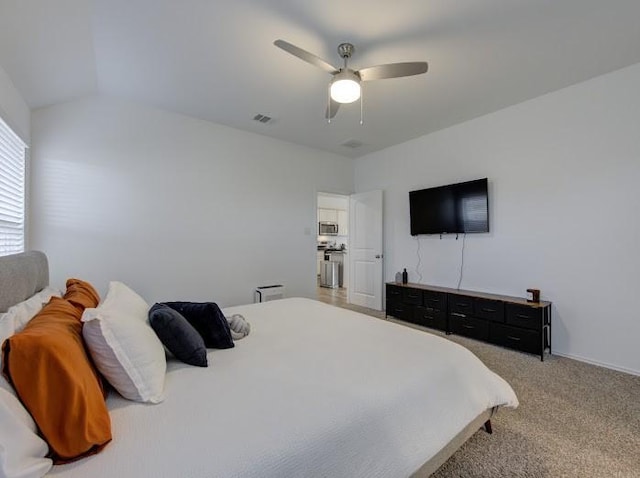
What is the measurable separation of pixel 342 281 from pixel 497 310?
4.45 metres

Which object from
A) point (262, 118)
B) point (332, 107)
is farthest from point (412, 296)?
point (262, 118)

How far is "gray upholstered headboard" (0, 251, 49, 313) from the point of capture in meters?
1.26

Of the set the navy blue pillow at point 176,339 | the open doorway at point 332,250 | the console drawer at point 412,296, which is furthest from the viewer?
the open doorway at point 332,250

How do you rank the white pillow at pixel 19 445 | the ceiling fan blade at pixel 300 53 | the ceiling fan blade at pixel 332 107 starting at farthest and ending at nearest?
the ceiling fan blade at pixel 332 107 < the ceiling fan blade at pixel 300 53 < the white pillow at pixel 19 445

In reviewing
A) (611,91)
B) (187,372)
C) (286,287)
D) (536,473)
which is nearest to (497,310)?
(536,473)

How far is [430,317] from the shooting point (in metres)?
3.89

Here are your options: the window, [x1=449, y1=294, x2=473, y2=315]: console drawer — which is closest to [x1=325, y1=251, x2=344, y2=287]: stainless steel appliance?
[x1=449, y1=294, x2=473, y2=315]: console drawer

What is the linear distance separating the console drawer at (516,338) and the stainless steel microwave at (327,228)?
5.67 meters

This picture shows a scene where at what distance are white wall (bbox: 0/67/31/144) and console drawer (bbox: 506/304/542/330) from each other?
Result: 4.77 metres

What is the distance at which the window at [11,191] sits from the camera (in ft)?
7.66

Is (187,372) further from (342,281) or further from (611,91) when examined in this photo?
(342,281)

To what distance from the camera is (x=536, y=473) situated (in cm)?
150

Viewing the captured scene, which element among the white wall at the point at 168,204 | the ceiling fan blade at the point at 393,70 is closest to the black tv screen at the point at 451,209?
the white wall at the point at 168,204

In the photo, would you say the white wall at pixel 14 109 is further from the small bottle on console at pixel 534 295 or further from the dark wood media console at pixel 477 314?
the small bottle on console at pixel 534 295
